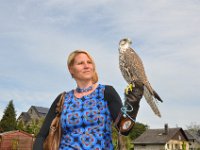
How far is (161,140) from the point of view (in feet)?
183

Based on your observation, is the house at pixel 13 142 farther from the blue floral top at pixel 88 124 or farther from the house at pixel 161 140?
the house at pixel 161 140

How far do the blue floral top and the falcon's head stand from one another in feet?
1.62

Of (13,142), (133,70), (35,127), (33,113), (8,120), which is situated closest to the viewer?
(133,70)

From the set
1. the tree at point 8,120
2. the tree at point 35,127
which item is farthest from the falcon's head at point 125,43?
the tree at point 8,120

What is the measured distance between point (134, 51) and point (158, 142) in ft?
178

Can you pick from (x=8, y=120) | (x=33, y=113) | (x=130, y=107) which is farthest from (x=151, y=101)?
(x=33, y=113)

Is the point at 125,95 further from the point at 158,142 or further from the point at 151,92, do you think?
the point at 158,142

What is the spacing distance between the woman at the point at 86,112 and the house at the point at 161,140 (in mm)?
53624

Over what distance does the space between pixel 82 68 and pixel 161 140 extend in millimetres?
54722

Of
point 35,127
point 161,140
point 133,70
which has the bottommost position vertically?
point 133,70

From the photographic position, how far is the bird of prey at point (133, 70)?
277cm

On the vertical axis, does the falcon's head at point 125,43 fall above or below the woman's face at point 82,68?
above

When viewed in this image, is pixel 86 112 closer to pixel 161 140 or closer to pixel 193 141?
pixel 161 140

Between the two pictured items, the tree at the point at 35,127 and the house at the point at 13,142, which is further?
the tree at the point at 35,127
